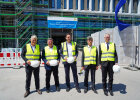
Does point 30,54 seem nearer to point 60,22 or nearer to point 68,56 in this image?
point 68,56

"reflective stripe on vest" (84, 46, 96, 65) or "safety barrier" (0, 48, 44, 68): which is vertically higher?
"reflective stripe on vest" (84, 46, 96, 65)

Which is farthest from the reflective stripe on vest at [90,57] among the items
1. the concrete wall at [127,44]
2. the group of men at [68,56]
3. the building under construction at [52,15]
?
the building under construction at [52,15]

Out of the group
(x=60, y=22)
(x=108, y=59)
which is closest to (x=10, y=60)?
(x=108, y=59)

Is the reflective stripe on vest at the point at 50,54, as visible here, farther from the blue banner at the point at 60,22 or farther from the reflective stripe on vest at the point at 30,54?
the blue banner at the point at 60,22

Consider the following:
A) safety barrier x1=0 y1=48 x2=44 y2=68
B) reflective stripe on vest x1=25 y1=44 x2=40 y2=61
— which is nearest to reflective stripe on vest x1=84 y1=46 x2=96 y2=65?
reflective stripe on vest x1=25 y1=44 x2=40 y2=61

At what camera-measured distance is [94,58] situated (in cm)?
320

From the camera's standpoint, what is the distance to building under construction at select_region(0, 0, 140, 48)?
1647cm

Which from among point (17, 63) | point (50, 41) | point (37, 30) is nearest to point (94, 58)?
point (50, 41)

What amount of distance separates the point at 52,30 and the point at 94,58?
18.5m

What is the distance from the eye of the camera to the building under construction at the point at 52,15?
16469mm

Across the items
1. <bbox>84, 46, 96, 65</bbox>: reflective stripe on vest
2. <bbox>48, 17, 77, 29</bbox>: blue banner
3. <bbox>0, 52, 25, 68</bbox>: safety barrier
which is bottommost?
<bbox>0, 52, 25, 68</bbox>: safety barrier

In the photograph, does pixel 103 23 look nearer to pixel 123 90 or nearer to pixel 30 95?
pixel 123 90

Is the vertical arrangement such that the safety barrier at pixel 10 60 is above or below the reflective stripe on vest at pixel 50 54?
below

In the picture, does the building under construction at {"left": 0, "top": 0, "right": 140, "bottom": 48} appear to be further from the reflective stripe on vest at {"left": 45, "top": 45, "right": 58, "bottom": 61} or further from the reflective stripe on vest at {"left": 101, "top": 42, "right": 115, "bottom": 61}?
the reflective stripe on vest at {"left": 101, "top": 42, "right": 115, "bottom": 61}
